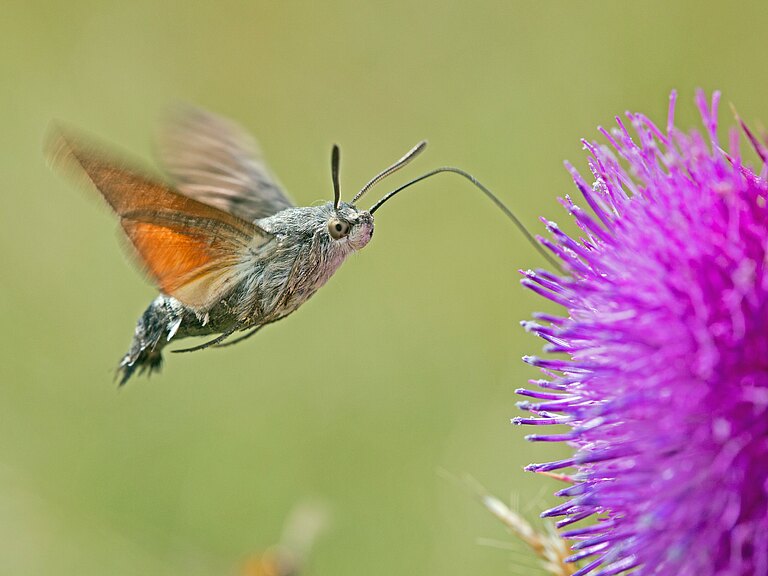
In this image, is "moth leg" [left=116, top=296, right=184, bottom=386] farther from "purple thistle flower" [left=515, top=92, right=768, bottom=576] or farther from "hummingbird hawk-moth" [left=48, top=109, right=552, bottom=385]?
"purple thistle flower" [left=515, top=92, right=768, bottom=576]

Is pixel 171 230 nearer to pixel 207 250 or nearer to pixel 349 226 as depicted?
pixel 207 250

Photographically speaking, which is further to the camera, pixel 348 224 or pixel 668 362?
pixel 348 224

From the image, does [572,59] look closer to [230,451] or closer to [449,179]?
[449,179]

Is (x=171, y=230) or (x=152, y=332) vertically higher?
(x=171, y=230)

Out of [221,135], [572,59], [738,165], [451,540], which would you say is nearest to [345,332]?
[451,540]

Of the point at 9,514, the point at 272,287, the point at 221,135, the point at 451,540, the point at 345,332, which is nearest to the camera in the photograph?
the point at 272,287

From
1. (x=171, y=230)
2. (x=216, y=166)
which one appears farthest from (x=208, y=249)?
(x=216, y=166)

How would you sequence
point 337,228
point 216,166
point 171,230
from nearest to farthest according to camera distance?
point 171,230, point 337,228, point 216,166
